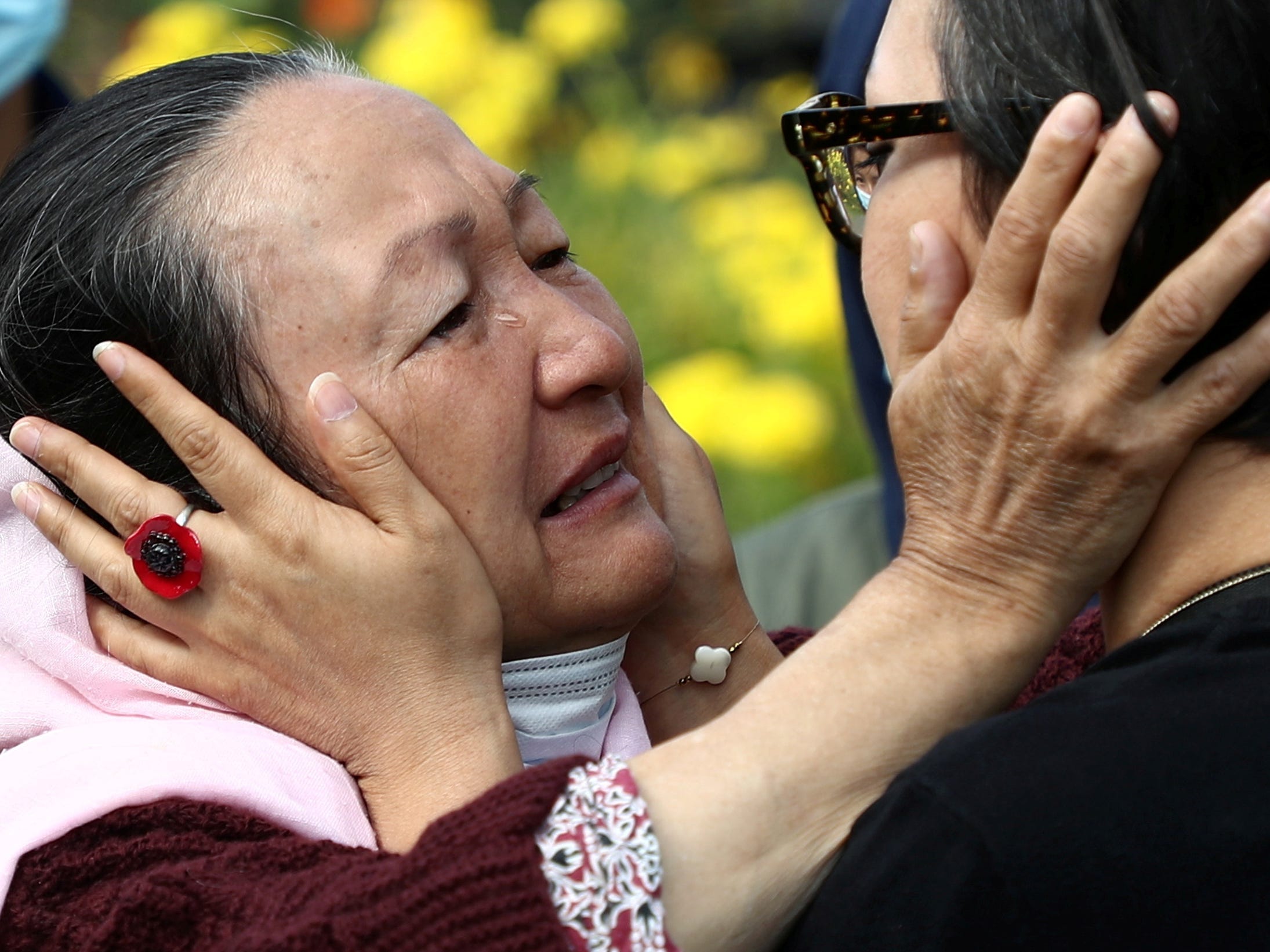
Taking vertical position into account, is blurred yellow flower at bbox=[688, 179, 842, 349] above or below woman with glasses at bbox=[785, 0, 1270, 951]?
below

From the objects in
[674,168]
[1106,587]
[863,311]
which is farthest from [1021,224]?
[674,168]

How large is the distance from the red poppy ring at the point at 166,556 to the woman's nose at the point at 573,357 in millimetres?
537

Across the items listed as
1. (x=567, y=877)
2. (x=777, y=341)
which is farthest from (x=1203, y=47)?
(x=777, y=341)

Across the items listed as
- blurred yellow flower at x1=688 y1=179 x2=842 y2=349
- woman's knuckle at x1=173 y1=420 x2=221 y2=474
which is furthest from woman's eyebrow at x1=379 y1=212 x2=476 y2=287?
blurred yellow flower at x1=688 y1=179 x2=842 y2=349

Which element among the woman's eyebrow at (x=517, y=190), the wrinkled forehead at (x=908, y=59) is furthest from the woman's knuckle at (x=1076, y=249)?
the woman's eyebrow at (x=517, y=190)

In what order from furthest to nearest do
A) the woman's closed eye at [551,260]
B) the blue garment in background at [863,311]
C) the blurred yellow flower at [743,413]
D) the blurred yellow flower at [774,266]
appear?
the blurred yellow flower at [774,266]
the blurred yellow flower at [743,413]
the blue garment in background at [863,311]
the woman's closed eye at [551,260]

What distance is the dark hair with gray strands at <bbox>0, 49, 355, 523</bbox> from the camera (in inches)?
79.8

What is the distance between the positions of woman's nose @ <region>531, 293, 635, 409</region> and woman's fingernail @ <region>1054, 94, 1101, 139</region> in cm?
75

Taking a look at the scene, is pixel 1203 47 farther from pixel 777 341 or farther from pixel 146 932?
pixel 777 341

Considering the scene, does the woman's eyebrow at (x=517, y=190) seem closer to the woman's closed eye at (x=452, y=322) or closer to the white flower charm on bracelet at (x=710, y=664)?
the woman's closed eye at (x=452, y=322)

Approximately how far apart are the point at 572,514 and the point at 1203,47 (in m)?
1.05

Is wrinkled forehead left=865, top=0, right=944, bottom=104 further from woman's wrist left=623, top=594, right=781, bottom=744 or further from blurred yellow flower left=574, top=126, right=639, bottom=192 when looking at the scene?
blurred yellow flower left=574, top=126, right=639, bottom=192

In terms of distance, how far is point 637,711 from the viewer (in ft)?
7.79

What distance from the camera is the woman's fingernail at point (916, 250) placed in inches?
75.6
